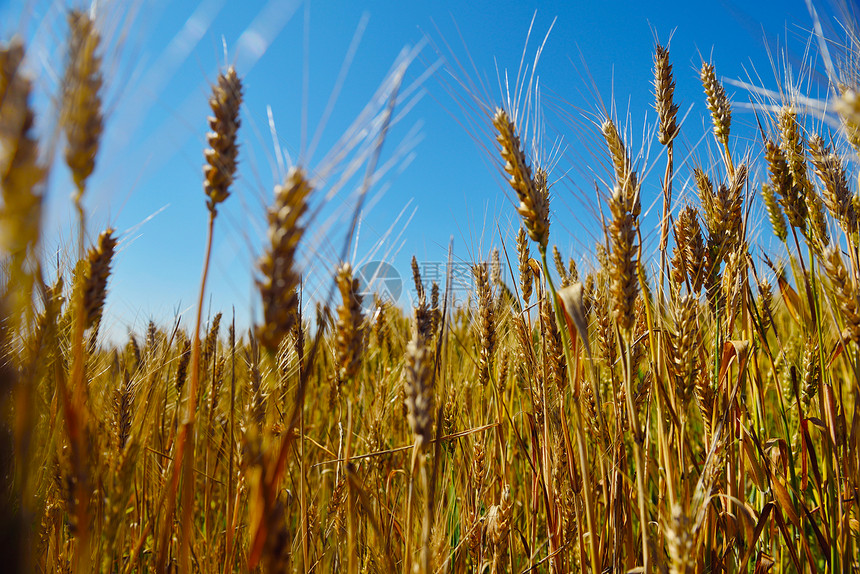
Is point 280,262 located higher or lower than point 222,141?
lower

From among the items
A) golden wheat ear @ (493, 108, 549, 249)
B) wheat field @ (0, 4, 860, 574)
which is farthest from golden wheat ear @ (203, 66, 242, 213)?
golden wheat ear @ (493, 108, 549, 249)

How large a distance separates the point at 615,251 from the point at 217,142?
856 millimetres

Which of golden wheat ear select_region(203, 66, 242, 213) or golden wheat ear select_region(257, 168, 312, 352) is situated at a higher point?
golden wheat ear select_region(203, 66, 242, 213)

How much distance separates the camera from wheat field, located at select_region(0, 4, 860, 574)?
686 millimetres

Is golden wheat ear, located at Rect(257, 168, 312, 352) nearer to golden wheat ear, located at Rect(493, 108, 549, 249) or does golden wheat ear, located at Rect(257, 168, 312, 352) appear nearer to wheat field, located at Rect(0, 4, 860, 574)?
wheat field, located at Rect(0, 4, 860, 574)

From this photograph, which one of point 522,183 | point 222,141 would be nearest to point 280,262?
point 222,141

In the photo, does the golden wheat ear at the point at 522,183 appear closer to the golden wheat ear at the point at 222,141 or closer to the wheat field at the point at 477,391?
the wheat field at the point at 477,391

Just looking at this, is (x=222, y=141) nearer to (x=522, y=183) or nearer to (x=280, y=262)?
(x=280, y=262)

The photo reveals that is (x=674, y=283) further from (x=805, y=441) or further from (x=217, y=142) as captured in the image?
(x=217, y=142)

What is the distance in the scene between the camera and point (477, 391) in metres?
2.20

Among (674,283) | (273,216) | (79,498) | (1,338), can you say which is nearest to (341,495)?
(79,498)

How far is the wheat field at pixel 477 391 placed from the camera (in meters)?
0.69

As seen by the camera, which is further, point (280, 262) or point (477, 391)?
point (477, 391)

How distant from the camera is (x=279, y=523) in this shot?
531mm
